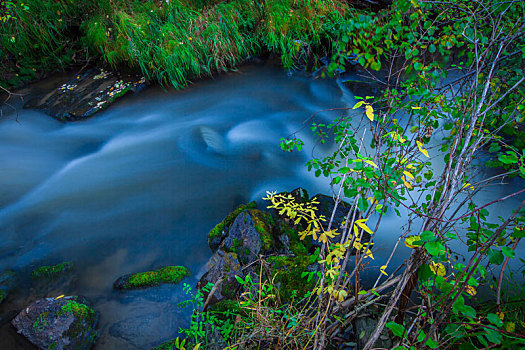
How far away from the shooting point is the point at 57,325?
264 centimetres

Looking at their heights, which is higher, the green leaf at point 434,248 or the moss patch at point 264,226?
the green leaf at point 434,248

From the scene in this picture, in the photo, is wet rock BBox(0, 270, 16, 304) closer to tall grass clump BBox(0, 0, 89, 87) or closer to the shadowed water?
the shadowed water

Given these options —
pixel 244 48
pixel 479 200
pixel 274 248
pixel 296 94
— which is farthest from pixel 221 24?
pixel 479 200

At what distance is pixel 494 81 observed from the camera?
259 centimetres

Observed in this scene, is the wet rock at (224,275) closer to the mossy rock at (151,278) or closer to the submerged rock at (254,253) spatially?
the submerged rock at (254,253)

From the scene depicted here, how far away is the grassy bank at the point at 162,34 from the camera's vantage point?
20.4 feet

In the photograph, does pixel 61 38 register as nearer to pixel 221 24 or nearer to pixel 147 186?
pixel 221 24

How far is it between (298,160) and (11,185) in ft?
14.4

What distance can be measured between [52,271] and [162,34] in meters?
4.75

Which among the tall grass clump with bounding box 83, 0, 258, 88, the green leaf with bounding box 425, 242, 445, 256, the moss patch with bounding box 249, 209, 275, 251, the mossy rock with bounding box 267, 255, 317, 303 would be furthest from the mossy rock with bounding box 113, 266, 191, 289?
the tall grass clump with bounding box 83, 0, 258, 88

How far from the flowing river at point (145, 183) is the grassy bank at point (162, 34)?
0.53m

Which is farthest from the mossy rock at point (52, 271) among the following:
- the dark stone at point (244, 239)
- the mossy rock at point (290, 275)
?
the mossy rock at point (290, 275)

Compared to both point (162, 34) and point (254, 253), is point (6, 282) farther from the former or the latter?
point (162, 34)

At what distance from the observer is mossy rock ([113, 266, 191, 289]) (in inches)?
128
